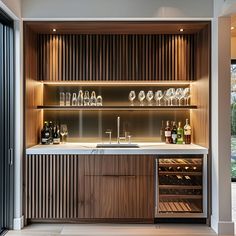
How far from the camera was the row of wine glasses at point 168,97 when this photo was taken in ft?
15.0

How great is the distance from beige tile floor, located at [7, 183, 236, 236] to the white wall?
2505 millimetres

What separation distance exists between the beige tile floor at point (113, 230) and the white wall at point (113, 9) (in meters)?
2.51

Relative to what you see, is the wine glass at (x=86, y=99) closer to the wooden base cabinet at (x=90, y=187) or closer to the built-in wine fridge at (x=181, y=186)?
the wooden base cabinet at (x=90, y=187)

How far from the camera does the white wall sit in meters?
3.88

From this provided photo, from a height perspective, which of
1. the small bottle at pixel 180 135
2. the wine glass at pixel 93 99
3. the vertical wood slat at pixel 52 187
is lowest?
the vertical wood slat at pixel 52 187

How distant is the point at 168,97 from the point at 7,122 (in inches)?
86.0

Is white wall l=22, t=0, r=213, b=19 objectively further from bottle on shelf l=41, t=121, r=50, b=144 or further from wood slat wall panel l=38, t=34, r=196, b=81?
bottle on shelf l=41, t=121, r=50, b=144

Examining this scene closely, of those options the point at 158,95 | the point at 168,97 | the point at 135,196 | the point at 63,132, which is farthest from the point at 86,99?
the point at 135,196

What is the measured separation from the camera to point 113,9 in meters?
3.88

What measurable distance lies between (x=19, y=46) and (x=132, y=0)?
1.44m

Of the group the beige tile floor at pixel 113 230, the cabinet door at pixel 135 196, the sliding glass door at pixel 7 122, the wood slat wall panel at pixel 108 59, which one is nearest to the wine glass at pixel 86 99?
the wood slat wall panel at pixel 108 59

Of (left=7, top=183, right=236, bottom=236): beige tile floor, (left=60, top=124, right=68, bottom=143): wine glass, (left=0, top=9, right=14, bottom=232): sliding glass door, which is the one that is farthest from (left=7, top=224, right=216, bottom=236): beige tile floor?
(left=60, top=124, right=68, bottom=143): wine glass

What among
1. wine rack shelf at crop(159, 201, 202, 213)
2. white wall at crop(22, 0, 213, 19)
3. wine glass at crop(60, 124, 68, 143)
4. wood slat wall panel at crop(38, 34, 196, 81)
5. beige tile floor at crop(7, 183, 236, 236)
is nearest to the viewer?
beige tile floor at crop(7, 183, 236, 236)

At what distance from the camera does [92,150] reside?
155 inches
